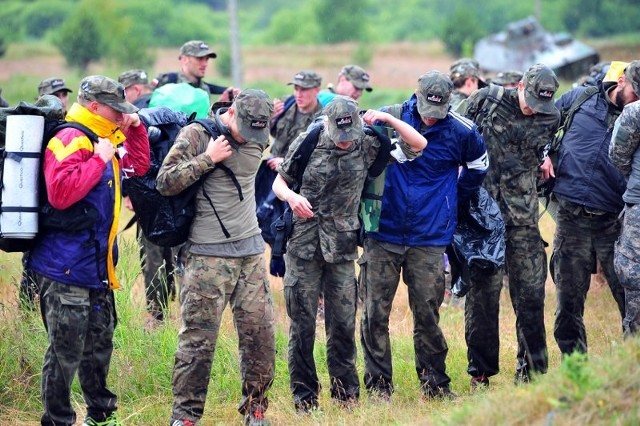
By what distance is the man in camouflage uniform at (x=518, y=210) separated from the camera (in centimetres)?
701

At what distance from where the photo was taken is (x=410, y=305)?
6.90 m

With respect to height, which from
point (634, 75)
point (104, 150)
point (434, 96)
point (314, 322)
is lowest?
point (314, 322)

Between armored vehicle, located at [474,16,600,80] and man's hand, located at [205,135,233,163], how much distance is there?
2387 centimetres

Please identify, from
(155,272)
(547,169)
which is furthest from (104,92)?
(155,272)

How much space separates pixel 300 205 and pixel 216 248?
63 cm

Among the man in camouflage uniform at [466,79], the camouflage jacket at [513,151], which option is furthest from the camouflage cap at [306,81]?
the camouflage jacket at [513,151]

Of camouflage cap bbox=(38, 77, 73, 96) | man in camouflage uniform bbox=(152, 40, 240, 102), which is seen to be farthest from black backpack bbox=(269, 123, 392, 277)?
camouflage cap bbox=(38, 77, 73, 96)

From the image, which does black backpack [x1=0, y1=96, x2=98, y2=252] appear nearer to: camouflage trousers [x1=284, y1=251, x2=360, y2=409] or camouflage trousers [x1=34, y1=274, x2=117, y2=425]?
camouflage trousers [x1=34, y1=274, x2=117, y2=425]

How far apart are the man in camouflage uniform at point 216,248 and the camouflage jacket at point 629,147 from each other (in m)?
2.34

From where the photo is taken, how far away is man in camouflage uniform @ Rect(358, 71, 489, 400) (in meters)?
6.64

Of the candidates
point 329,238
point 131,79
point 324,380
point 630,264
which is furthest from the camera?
point 131,79

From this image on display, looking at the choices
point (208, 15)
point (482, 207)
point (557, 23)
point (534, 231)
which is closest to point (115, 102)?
point (482, 207)

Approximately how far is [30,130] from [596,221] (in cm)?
416

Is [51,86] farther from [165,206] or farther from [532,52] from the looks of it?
[532,52]
